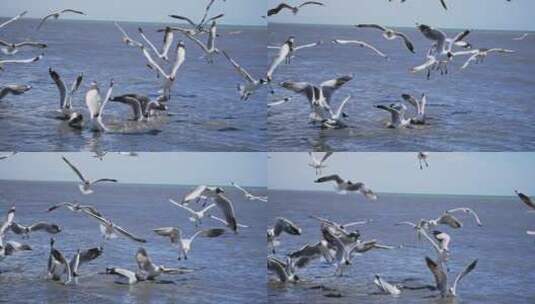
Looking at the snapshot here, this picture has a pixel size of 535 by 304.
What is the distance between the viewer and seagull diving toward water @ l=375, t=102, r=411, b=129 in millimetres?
5785

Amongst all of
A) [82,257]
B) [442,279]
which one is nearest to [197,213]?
[82,257]

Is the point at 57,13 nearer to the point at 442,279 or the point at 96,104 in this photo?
the point at 96,104

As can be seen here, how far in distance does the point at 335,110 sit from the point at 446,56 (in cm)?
68

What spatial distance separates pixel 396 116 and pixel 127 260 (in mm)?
1627

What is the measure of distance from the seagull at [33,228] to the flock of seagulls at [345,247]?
1142mm

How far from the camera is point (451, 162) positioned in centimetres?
579

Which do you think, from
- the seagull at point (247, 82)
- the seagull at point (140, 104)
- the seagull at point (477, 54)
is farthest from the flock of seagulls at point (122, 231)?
the seagull at point (477, 54)

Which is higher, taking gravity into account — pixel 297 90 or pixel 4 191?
pixel 297 90

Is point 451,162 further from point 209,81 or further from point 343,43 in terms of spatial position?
point 209,81

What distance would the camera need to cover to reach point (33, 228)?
569 centimetres

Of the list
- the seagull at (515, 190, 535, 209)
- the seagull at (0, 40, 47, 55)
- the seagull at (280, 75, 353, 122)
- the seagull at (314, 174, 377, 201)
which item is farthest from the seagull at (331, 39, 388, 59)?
the seagull at (0, 40, 47, 55)

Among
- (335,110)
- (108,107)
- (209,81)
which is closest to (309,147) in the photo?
(335,110)

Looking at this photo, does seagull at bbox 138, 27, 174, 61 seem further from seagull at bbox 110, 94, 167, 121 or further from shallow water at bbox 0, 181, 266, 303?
shallow water at bbox 0, 181, 266, 303

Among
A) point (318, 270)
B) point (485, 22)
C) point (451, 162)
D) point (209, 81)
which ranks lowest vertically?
point (318, 270)
